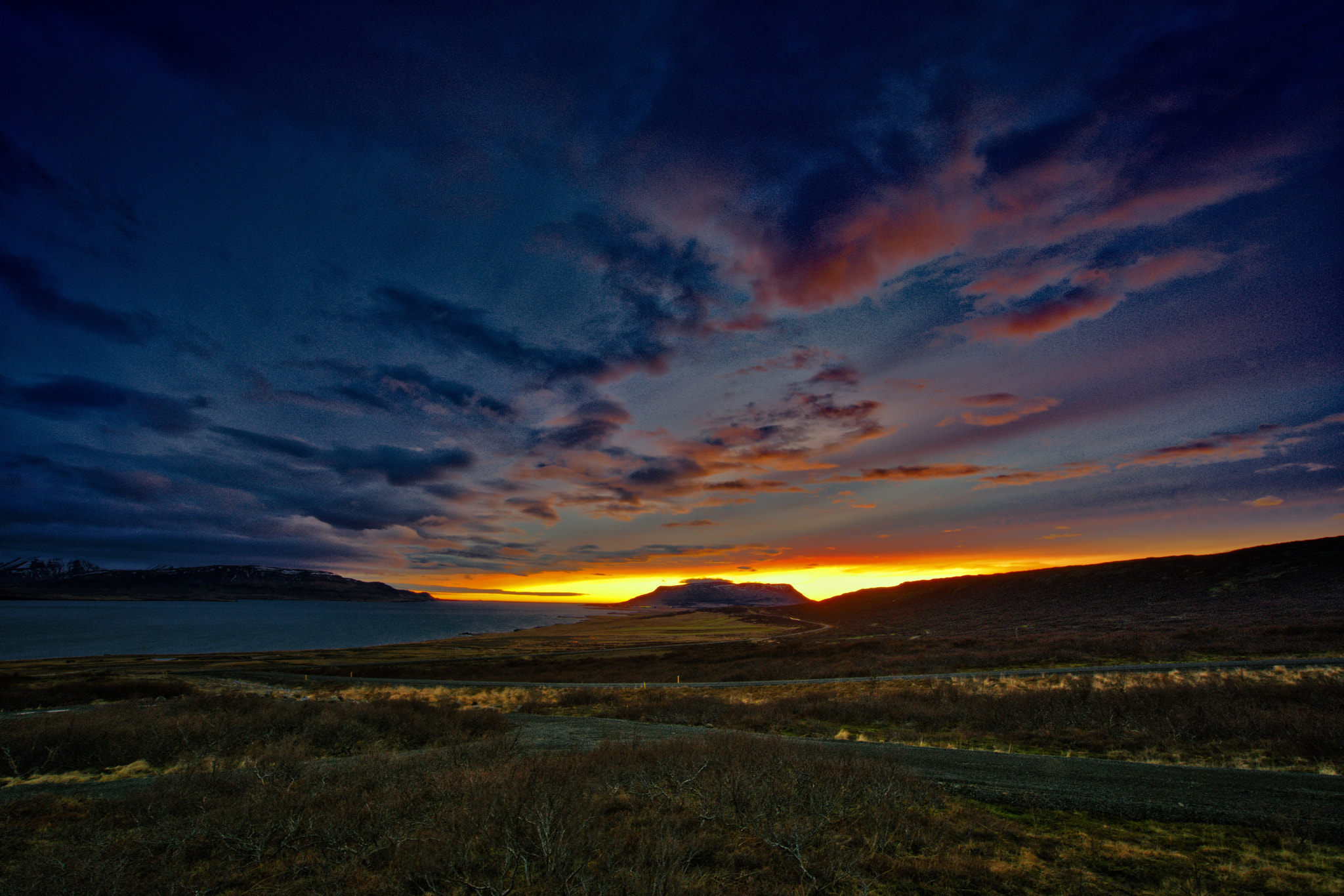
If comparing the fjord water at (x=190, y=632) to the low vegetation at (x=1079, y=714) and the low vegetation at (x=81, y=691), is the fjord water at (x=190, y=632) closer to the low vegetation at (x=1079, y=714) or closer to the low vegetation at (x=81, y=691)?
the low vegetation at (x=81, y=691)

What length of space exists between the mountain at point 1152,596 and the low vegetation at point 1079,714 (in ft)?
114

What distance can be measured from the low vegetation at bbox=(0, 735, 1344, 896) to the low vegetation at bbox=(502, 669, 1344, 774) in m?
7.01

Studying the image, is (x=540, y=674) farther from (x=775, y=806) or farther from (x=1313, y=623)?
(x=1313, y=623)

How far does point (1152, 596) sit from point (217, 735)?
121306 mm

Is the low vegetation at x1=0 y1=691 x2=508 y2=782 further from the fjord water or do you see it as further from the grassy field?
the fjord water

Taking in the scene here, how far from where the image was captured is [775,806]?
8.86 m

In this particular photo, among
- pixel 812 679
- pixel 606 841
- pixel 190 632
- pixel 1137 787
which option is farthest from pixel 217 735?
pixel 190 632

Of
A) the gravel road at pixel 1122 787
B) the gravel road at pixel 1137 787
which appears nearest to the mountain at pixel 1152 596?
the gravel road at pixel 1137 787

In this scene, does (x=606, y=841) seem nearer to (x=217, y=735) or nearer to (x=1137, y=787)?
(x=1137, y=787)

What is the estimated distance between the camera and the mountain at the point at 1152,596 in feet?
186

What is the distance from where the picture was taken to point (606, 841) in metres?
7.48

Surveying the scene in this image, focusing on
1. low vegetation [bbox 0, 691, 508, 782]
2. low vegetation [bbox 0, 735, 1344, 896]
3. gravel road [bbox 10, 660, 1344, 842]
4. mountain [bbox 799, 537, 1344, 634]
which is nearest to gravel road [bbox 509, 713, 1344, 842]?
gravel road [bbox 10, 660, 1344, 842]

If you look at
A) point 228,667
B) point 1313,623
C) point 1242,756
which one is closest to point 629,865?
point 1242,756

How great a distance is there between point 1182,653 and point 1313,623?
1652 cm
